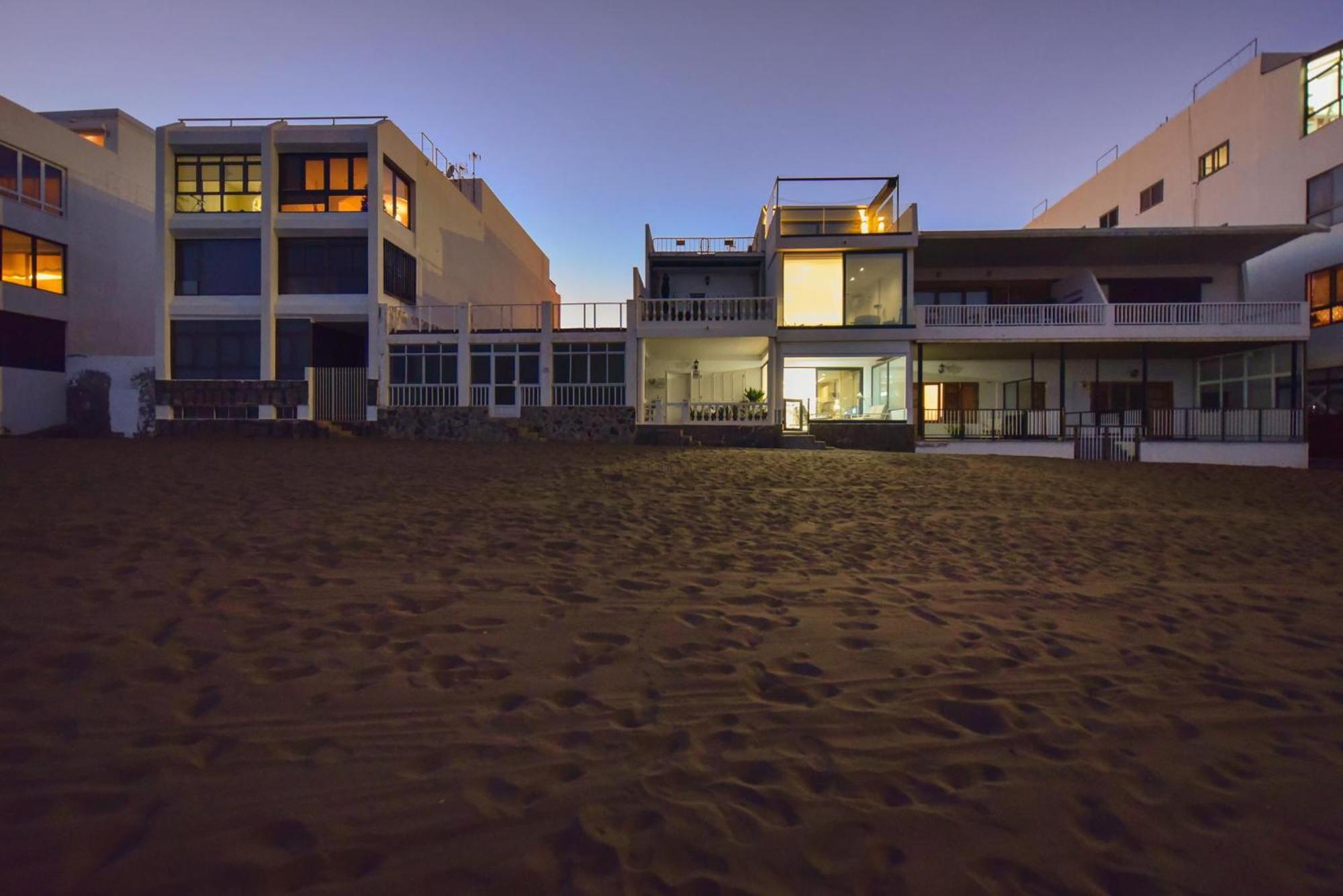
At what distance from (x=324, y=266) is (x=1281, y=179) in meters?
32.9

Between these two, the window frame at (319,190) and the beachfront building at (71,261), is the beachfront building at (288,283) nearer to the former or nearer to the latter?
the window frame at (319,190)

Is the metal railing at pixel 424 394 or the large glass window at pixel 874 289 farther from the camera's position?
the metal railing at pixel 424 394

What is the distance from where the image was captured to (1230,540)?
805 cm

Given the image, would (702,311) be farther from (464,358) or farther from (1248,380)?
(1248,380)

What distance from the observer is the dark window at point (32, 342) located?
794 inches

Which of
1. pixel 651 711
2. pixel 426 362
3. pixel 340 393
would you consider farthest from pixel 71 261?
pixel 651 711

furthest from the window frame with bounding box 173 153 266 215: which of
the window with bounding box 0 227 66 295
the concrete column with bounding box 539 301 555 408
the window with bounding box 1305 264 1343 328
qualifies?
the window with bounding box 1305 264 1343 328

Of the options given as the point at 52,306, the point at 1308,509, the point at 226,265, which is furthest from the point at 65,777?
the point at 52,306

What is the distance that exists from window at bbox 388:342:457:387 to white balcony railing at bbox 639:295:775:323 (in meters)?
6.47

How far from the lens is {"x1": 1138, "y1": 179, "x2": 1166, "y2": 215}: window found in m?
27.8

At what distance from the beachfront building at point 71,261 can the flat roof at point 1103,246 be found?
26.9 m

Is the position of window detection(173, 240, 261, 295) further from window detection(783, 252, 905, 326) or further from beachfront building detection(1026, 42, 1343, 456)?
beachfront building detection(1026, 42, 1343, 456)

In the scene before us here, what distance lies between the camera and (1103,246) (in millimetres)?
21125

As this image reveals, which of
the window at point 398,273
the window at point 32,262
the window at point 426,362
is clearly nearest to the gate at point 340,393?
the window at point 426,362
